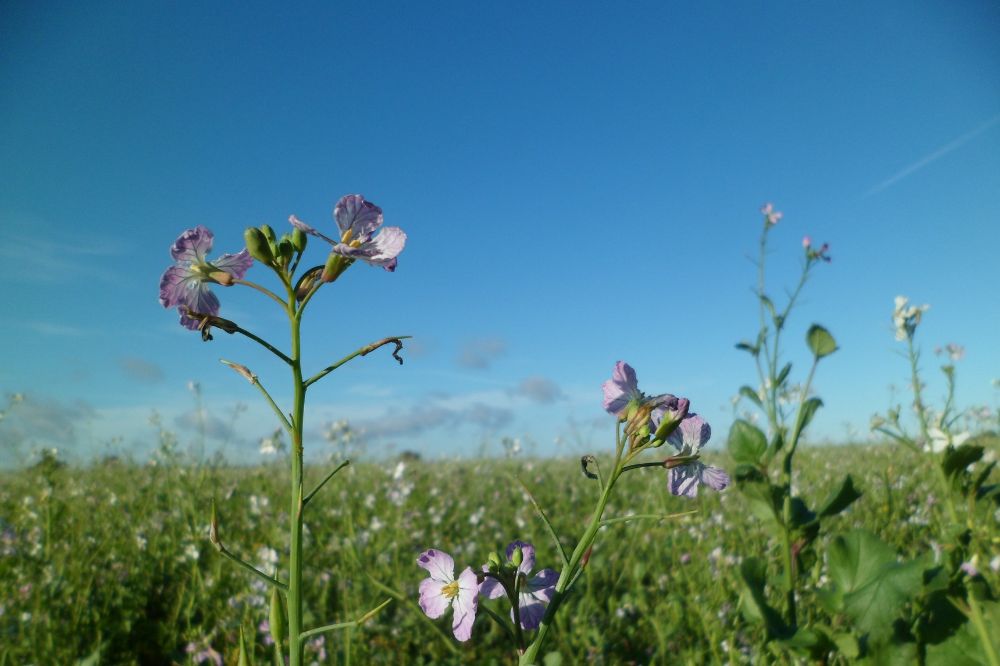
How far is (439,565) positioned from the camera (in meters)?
1.16

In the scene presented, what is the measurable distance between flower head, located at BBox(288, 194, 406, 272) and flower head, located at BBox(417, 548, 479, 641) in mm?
549

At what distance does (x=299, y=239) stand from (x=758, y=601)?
4.16 ft

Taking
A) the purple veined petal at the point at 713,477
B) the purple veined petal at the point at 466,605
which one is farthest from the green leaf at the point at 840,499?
the purple veined petal at the point at 466,605

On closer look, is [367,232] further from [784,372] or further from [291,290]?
[784,372]

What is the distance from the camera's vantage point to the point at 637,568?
2.94 meters

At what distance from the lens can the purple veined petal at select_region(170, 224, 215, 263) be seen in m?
1.15

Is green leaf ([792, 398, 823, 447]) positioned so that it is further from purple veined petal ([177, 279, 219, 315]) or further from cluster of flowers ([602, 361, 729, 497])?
purple veined petal ([177, 279, 219, 315])

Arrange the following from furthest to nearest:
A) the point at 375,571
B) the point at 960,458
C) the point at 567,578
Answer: the point at 375,571, the point at 960,458, the point at 567,578

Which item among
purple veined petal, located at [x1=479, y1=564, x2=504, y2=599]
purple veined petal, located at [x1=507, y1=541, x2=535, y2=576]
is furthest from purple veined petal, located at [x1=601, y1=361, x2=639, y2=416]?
purple veined petal, located at [x1=479, y1=564, x2=504, y2=599]

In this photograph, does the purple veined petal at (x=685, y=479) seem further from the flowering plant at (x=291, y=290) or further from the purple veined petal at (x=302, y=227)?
the purple veined petal at (x=302, y=227)

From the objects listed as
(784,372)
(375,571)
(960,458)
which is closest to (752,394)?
(784,372)

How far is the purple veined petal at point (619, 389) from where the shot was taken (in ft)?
3.55

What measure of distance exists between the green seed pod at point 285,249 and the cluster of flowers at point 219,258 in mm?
48

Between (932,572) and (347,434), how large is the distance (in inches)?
247
